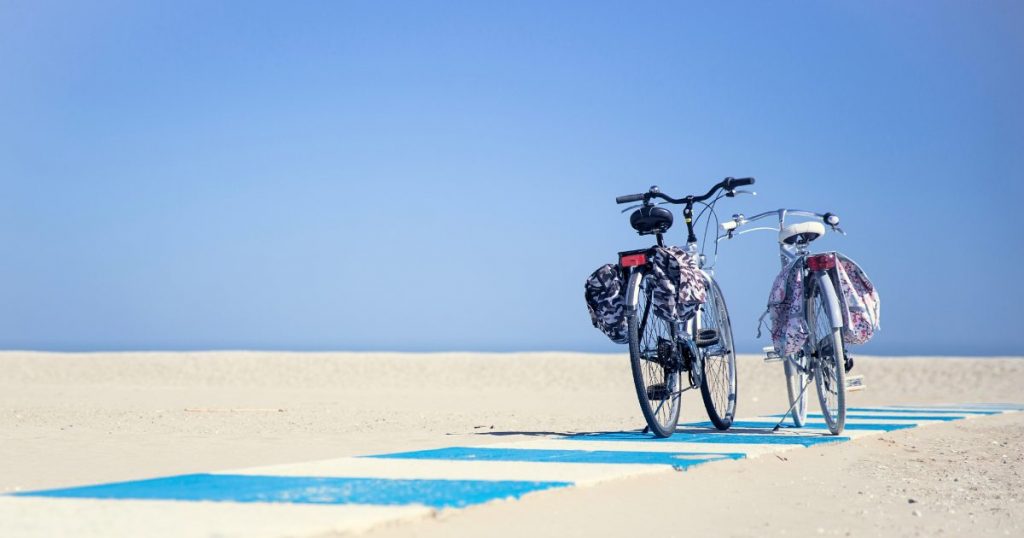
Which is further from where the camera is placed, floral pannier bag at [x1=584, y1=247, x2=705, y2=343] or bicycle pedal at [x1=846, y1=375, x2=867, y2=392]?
bicycle pedal at [x1=846, y1=375, x2=867, y2=392]

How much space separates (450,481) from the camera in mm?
4430

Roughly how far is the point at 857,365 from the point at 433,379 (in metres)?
9.89

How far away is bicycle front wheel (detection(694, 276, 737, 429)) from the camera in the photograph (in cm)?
724

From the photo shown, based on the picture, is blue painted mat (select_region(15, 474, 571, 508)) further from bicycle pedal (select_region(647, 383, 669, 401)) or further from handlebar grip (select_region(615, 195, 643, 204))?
handlebar grip (select_region(615, 195, 643, 204))

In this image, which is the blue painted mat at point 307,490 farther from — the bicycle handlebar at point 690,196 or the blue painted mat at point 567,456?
the bicycle handlebar at point 690,196

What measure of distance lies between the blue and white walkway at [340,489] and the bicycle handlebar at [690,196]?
1593 millimetres

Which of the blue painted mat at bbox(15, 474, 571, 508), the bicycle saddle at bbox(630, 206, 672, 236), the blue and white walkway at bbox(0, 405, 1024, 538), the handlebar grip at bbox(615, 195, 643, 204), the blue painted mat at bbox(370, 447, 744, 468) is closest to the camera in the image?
the blue and white walkway at bbox(0, 405, 1024, 538)

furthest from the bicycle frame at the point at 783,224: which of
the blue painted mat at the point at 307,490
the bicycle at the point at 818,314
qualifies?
the blue painted mat at the point at 307,490

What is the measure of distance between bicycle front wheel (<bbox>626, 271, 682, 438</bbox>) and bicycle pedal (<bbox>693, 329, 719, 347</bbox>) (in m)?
0.26

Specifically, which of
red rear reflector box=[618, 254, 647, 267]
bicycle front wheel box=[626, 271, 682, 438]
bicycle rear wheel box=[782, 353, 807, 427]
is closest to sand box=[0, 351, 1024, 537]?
bicycle rear wheel box=[782, 353, 807, 427]

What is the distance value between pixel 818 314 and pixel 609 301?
153 cm

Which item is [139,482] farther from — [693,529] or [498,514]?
[693,529]

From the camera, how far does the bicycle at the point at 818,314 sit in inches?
268

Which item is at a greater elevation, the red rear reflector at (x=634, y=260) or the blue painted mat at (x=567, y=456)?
the red rear reflector at (x=634, y=260)
